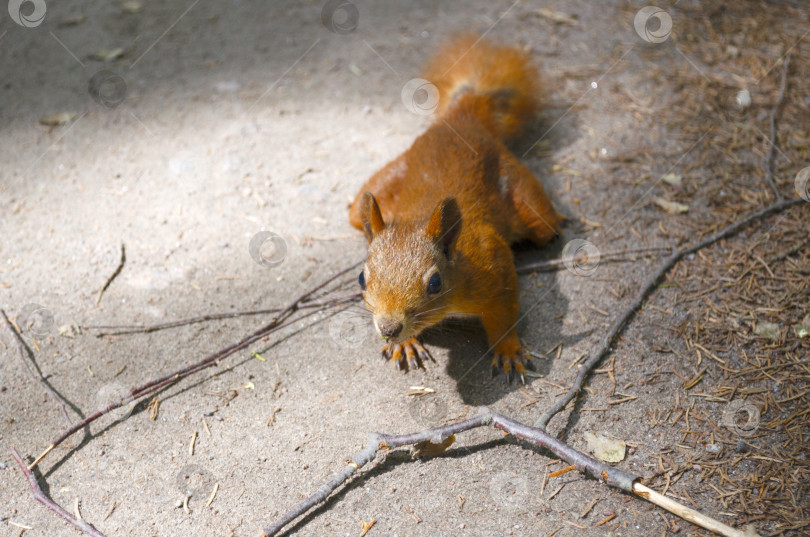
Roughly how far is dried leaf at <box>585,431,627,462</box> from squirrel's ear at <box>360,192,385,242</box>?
103 cm

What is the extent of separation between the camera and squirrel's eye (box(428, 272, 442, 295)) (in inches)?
87.0

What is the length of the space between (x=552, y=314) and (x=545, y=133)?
1.26 m

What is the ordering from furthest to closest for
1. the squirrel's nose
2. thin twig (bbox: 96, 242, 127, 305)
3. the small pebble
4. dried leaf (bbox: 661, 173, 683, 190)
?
the small pebble < dried leaf (bbox: 661, 173, 683, 190) < thin twig (bbox: 96, 242, 127, 305) < the squirrel's nose

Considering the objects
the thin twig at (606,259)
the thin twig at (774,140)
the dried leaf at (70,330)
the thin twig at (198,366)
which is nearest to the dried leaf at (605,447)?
the thin twig at (606,259)

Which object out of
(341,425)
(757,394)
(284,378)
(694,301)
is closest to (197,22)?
(284,378)

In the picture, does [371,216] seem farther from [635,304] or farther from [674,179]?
[674,179]

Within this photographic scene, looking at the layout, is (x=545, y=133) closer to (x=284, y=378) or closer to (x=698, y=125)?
(x=698, y=125)

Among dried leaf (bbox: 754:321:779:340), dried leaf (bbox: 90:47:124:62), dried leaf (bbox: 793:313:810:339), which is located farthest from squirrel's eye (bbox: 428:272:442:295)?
dried leaf (bbox: 90:47:124:62)

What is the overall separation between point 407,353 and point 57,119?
252 cm

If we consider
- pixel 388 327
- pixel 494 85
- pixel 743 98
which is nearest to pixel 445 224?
pixel 388 327

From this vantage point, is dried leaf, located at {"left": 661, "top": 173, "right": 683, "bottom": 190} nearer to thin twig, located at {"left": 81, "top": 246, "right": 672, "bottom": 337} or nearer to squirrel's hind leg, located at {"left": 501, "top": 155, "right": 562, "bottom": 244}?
thin twig, located at {"left": 81, "top": 246, "right": 672, "bottom": 337}

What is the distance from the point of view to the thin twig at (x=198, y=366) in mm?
2271

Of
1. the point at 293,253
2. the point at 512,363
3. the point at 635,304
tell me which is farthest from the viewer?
the point at 293,253

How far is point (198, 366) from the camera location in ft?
8.22
